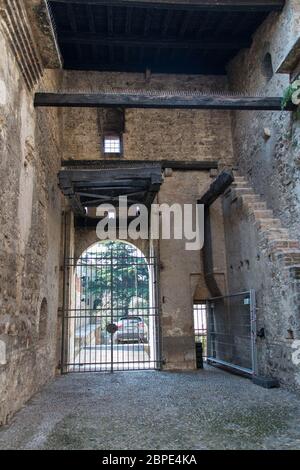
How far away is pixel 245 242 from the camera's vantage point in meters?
7.84

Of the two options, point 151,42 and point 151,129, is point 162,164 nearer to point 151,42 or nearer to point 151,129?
point 151,129

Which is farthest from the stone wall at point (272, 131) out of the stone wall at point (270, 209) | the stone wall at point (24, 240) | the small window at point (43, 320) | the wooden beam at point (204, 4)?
the small window at point (43, 320)

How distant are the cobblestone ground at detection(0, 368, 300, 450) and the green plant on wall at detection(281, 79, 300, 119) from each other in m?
4.77

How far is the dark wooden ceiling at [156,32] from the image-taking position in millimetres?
7727

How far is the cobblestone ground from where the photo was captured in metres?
3.71

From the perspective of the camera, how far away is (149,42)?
9.33 metres

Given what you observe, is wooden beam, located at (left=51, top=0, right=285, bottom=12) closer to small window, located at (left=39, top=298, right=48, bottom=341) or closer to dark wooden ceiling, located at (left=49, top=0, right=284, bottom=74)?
dark wooden ceiling, located at (left=49, top=0, right=284, bottom=74)

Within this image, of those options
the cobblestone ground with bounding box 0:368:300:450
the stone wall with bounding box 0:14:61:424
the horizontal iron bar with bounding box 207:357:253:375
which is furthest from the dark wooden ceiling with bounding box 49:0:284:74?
the cobblestone ground with bounding box 0:368:300:450

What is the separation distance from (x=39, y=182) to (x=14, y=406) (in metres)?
3.73

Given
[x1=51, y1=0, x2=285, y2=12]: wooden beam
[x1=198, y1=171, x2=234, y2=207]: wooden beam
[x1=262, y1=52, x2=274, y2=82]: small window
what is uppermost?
[x1=51, y1=0, x2=285, y2=12]: wooden beam

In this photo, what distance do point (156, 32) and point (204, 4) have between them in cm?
194

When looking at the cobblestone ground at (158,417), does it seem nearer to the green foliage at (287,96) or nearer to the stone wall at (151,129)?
the green foliage at (287,96)
